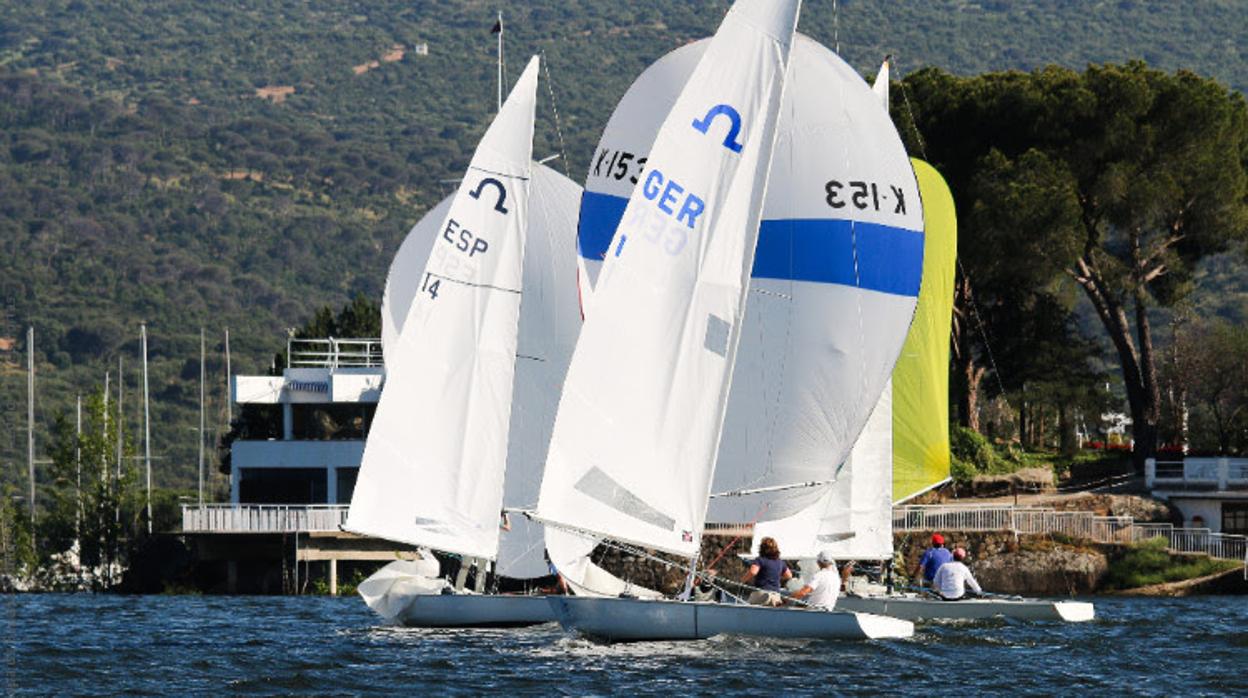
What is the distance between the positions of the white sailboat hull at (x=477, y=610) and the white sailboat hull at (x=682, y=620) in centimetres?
382

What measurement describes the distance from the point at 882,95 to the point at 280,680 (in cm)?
1673

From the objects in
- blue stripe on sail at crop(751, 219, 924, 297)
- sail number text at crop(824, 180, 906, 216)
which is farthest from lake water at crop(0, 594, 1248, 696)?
sail number text at crop(824, 180, 906, 216)

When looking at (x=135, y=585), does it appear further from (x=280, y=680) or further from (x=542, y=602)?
(x=280, y=680)

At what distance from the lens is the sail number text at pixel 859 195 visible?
3469 centimetres

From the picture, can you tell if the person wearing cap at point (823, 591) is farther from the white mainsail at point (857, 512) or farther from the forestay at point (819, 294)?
the white mainsail at point (857, 512)

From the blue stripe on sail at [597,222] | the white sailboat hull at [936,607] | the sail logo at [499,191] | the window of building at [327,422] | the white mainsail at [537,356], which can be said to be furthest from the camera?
the window of building at [327,422]

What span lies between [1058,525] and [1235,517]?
18.9ft

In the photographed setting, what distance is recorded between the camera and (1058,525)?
183ft

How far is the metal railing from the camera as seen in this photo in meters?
55.1

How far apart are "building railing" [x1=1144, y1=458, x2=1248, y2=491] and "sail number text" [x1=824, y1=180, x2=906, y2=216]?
26.7 m

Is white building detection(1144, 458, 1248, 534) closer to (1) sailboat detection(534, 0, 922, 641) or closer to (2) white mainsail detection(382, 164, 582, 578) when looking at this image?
(2) white mainsail detection(382, 164, 582, 578)

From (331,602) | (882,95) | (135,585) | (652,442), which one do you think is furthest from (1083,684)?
(135,585)

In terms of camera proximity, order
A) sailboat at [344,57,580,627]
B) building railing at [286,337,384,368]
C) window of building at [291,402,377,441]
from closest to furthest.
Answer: sailboat at [344,57,580,627] < window of building at [291,402,377,441] < building railing at [286,337,384,368]

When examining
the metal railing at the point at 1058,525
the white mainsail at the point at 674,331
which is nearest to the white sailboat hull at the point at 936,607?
the white mainsail at the point at 674,331
